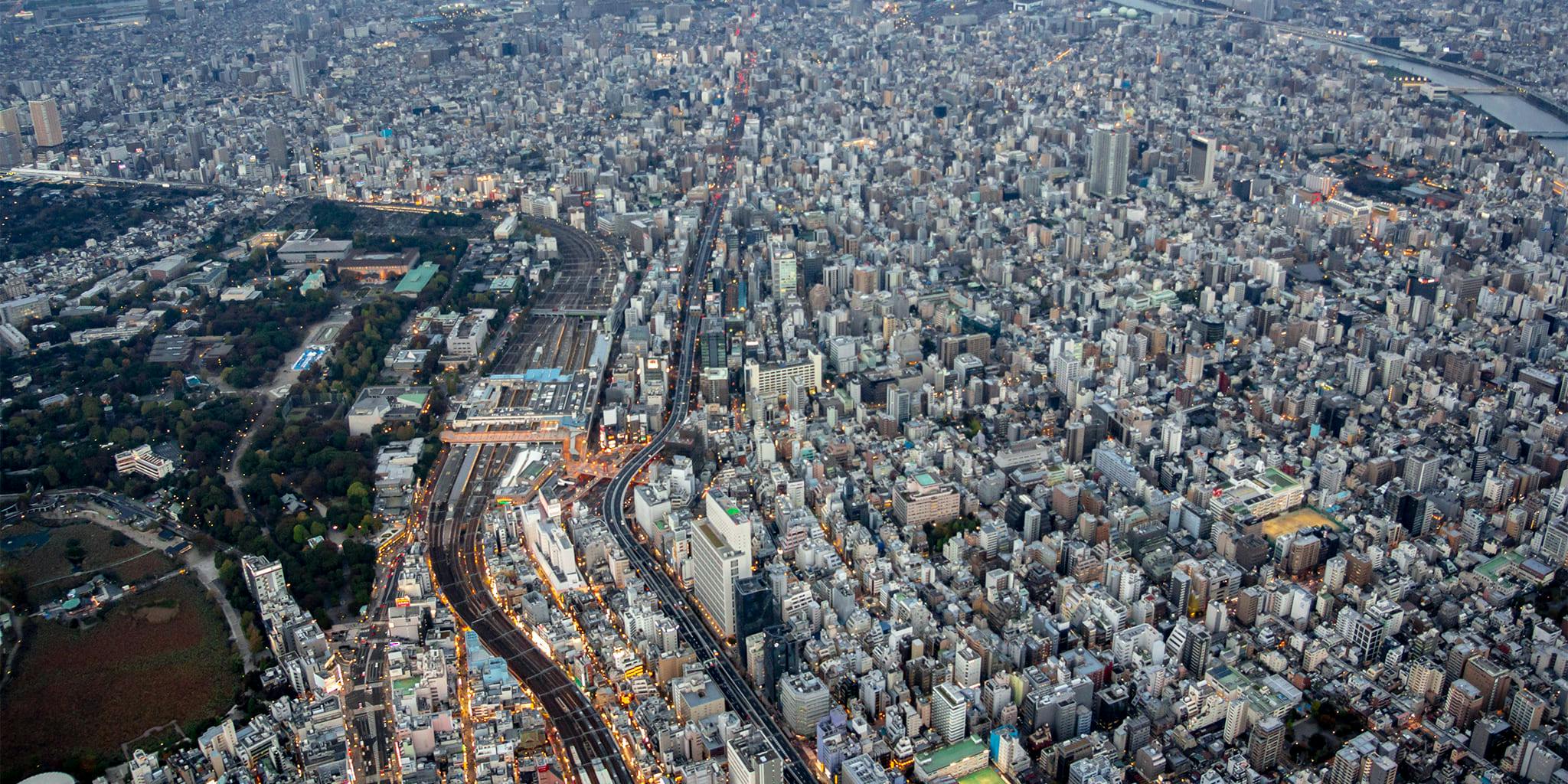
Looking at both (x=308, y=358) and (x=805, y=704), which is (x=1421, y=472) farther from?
(x=308, y=358)

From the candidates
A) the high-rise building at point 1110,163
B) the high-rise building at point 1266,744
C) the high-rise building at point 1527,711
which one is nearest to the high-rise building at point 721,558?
the high-rise building at point 1266,744

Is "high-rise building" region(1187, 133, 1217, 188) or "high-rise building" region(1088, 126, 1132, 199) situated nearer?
"high-rise building" region(1088, 126, 1132, 199)

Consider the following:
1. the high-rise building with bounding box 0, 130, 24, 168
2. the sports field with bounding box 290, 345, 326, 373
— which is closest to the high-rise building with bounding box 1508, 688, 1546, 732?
the sports field with bounding box 290, 345, 326, 373

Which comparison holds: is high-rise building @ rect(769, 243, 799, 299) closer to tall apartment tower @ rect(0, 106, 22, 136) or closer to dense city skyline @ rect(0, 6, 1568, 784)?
dense city skyline @ rect(0, 6, 1568, 784)

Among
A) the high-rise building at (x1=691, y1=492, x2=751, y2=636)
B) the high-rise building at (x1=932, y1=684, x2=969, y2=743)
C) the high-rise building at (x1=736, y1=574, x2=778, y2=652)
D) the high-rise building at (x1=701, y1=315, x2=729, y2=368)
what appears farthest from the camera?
the high-rise building at (x1=701, y1=315, x2=729, y2=368)

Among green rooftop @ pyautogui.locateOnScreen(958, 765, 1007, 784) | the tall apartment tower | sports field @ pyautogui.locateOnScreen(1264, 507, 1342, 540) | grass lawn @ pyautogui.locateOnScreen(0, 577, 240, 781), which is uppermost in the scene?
the tall apartment tower

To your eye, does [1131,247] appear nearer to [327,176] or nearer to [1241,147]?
[1241,147]

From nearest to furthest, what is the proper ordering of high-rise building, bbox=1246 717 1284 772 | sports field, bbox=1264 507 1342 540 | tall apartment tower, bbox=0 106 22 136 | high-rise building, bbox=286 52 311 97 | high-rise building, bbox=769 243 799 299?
high-rise building, bbox=1246 717 1284 772 → sports field, bbox=1264 507 1342 540 → high-rise building, bbox=769 243 799 299 → tall apartment tower, bbox=0 106 22 136 → high-rise building, bbox=286 52 311 97

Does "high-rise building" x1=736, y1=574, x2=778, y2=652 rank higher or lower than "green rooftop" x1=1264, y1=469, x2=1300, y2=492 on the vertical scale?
higher
